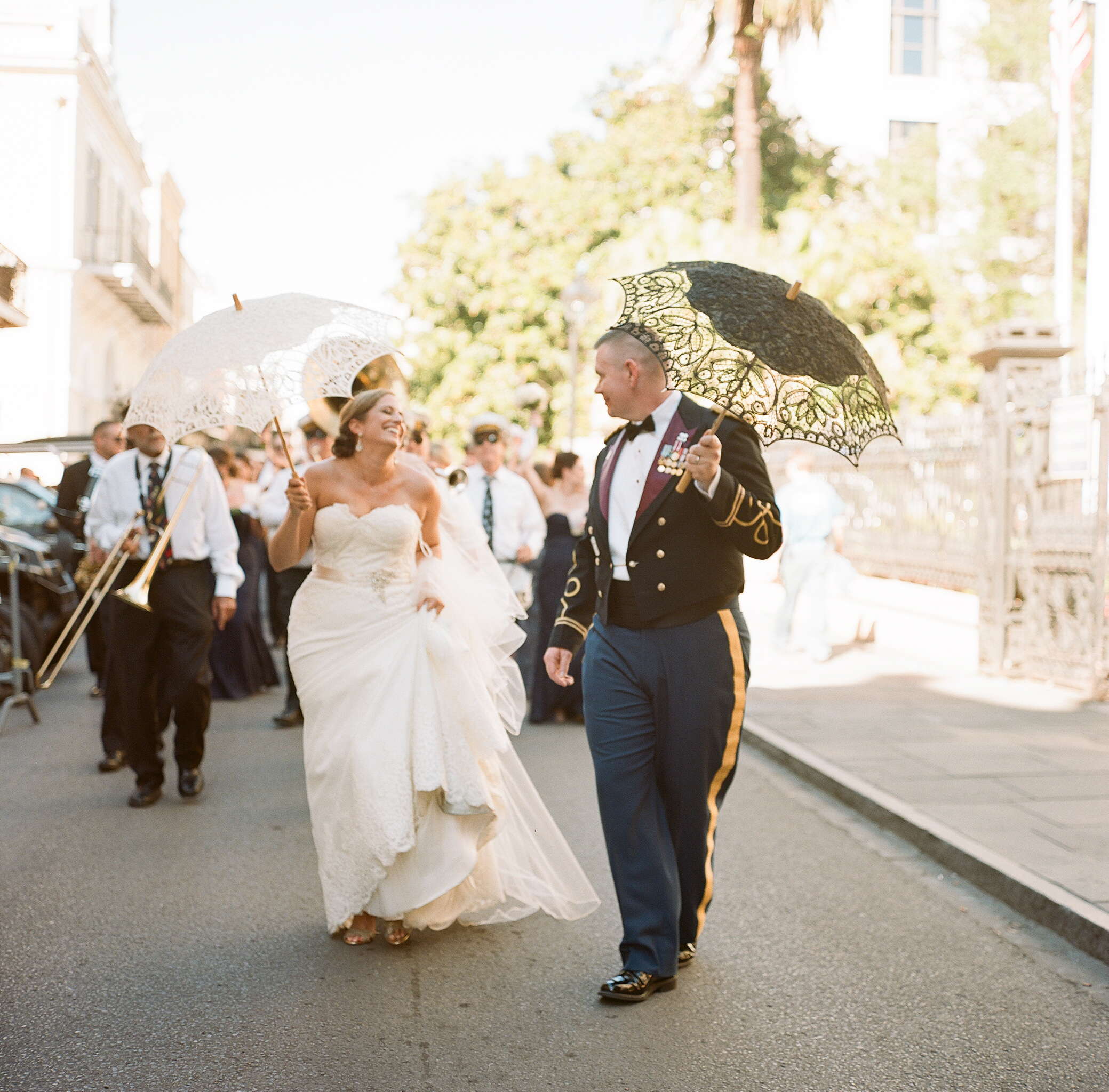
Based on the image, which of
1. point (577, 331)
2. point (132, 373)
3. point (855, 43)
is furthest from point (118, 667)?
point (855, 43)

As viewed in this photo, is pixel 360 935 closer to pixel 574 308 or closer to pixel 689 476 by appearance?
pixel 689 476

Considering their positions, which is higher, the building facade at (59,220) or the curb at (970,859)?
the building facade at (59,220)

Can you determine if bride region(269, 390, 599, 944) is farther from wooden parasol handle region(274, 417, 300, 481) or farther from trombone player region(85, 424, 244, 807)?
trombone player region(85, 424, 244, 807)

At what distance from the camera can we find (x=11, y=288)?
6254mm

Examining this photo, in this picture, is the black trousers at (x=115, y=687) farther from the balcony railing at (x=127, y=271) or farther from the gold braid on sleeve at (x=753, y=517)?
the balcony railing at (x=127, y=271)

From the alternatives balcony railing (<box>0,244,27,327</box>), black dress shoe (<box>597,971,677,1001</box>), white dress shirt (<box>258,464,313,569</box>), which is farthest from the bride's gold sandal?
white dress shirt (<box>258,464,313,569</box>)

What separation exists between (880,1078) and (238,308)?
329 centimetres

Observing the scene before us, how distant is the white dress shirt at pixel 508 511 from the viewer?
9.93 meters

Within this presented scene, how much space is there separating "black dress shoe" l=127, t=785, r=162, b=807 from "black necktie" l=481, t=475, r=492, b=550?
3.50 meters

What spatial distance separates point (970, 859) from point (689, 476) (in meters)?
2.62

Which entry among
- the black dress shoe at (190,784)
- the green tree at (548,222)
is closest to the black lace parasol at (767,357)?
the black dress shoe at (190,784)

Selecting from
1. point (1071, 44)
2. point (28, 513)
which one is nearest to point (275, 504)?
point (28, 513)

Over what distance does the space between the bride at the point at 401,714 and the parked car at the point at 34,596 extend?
5.51 meters

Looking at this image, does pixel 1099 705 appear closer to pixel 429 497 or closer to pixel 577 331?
pixel 429 497
